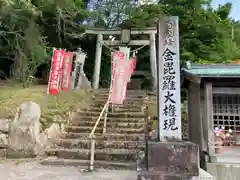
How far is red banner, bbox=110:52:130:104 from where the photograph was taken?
10.1 meters

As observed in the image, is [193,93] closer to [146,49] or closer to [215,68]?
[215,68]

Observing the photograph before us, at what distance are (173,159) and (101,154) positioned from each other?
327 cm

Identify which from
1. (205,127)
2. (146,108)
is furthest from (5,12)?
(205,127)

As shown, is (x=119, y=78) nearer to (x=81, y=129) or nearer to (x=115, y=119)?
(x=115, y=119)

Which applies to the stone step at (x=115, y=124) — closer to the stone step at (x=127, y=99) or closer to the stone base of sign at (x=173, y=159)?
the stone step at (x=127, y=99)

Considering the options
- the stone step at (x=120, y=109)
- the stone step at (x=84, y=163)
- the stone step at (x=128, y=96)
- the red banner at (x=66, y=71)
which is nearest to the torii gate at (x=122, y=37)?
the stone step at (x=128, y=96)

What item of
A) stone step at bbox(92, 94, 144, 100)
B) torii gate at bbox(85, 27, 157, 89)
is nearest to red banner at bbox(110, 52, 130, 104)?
stone step at bbox(92, 94, 144, 100)

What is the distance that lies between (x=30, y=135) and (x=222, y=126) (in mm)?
5682

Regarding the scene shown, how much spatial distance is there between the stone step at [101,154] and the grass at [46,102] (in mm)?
1224

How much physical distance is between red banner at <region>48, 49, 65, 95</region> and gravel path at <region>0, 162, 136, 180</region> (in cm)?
450

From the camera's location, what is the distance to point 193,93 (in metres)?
8.80

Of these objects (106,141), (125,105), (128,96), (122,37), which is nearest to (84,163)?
(106,141)

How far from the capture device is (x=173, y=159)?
4625 mm

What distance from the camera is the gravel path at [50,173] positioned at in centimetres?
594
